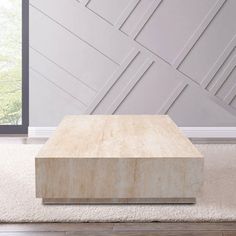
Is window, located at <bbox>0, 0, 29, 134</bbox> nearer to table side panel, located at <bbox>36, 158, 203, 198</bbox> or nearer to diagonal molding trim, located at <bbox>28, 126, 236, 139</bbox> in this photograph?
diagonal molding trim, located at <bbox>28, 126, 236, 139</bbox>

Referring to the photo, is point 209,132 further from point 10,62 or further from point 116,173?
point 116,173

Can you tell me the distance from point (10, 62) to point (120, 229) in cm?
275

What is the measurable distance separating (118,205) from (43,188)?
311 millimetres

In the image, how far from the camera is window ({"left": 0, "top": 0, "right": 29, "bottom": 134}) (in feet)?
12.8

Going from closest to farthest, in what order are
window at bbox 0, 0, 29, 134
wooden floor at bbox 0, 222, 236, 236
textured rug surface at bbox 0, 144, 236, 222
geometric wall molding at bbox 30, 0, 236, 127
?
wooden floor at bbox 0, 222, 236, 236, textured rug surface at bbox 0, 144, 236, 222, geometric wall molding at bbox 30, 0, 236, 127, window at bbox 0, 0, 29, 134

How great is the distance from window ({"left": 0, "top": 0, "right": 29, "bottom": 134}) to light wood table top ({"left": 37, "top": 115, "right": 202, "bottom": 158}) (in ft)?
4.40

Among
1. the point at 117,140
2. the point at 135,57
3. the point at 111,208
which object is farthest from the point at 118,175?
the point at 135,57

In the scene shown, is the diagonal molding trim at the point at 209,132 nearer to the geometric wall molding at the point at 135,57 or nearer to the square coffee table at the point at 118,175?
the geometric wall molding at the point at 135,57

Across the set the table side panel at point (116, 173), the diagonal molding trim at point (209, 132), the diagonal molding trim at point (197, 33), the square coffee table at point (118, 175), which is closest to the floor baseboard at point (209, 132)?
the diagonal molding trim at point (209, 132)

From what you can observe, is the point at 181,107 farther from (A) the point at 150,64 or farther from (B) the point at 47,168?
(B) the point at 47,168

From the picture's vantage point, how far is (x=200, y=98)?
3867mm

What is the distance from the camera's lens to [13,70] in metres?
4.00

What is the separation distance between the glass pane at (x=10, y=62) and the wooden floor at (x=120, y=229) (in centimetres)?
248

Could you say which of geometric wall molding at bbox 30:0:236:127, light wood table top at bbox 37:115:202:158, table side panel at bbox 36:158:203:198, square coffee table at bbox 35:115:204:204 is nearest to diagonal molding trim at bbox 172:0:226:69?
geometric wall molding at bbox 30:0:236:127
